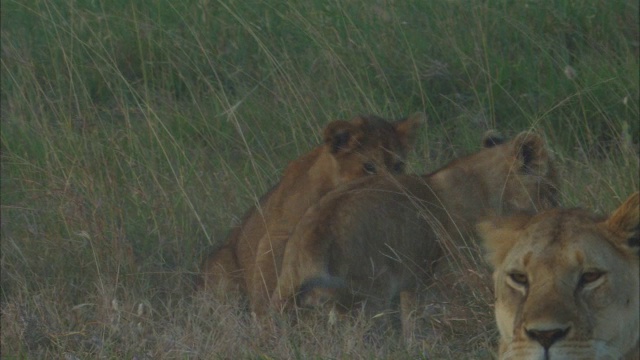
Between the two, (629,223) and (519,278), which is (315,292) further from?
(629,223)

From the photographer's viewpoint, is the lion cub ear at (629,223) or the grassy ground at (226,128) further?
the grassy ground at (226,128)

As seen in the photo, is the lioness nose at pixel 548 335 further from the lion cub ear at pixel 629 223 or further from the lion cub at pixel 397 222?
the lion cub at pixel 397 222

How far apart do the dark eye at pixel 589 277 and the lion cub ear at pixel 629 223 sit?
11 centimetres

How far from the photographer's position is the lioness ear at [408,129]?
6016mm

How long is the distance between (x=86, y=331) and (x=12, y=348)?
27 cm

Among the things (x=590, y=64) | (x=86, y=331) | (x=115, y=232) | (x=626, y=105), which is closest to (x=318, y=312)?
(x=86, y=331)

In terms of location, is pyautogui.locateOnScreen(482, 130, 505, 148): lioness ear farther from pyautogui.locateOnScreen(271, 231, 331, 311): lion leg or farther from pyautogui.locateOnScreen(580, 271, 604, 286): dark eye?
pyautogui.locateOnScreen(580, 271, 604, 286): dark eye

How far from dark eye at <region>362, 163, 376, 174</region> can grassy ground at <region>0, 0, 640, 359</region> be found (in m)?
0.39

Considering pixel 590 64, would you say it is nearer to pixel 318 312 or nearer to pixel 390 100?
pixel 390 100

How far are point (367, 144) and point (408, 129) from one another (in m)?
0.20

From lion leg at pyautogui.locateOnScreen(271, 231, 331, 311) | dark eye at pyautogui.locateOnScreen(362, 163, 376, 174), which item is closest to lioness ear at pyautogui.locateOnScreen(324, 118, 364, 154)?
dark eye at pyautogui.locateOnScreen(362, 163, 376, 174)

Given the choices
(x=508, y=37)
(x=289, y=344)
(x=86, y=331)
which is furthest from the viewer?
(x=508, y=37)

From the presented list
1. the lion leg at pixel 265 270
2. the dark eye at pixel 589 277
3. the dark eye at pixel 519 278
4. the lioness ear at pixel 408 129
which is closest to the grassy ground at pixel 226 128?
the lion leg at pixel 265 270

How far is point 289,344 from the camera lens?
439cm
